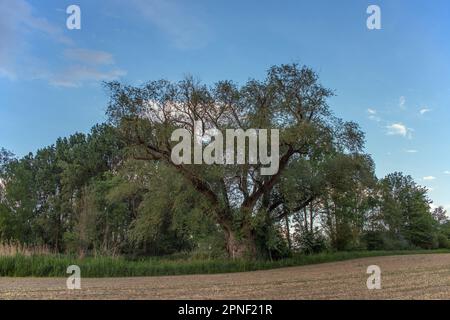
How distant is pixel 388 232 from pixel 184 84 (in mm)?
36057

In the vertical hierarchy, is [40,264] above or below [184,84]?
below

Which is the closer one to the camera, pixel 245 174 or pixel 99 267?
pixel 99 267

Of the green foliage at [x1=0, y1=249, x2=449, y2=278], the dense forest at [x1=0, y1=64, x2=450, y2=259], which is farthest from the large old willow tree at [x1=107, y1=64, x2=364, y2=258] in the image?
the green foliage at [x1=0, y1=249, x2=449, y2=278]

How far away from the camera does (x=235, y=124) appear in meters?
21.5

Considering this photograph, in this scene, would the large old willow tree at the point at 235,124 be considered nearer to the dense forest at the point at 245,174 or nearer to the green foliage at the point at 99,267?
the dense forest at the point at 245,174

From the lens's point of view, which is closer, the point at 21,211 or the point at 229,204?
the point at 229,204

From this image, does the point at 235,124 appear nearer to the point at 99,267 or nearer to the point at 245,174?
the point at 245,174

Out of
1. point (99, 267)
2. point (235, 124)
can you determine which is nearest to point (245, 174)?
point (235, 124)

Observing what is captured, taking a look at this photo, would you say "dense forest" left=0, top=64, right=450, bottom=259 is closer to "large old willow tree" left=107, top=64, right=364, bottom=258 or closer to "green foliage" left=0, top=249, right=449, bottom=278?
"large old willow tree" left=107, top=64, right=364, bottom=258

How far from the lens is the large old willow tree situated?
2044 centimetres
